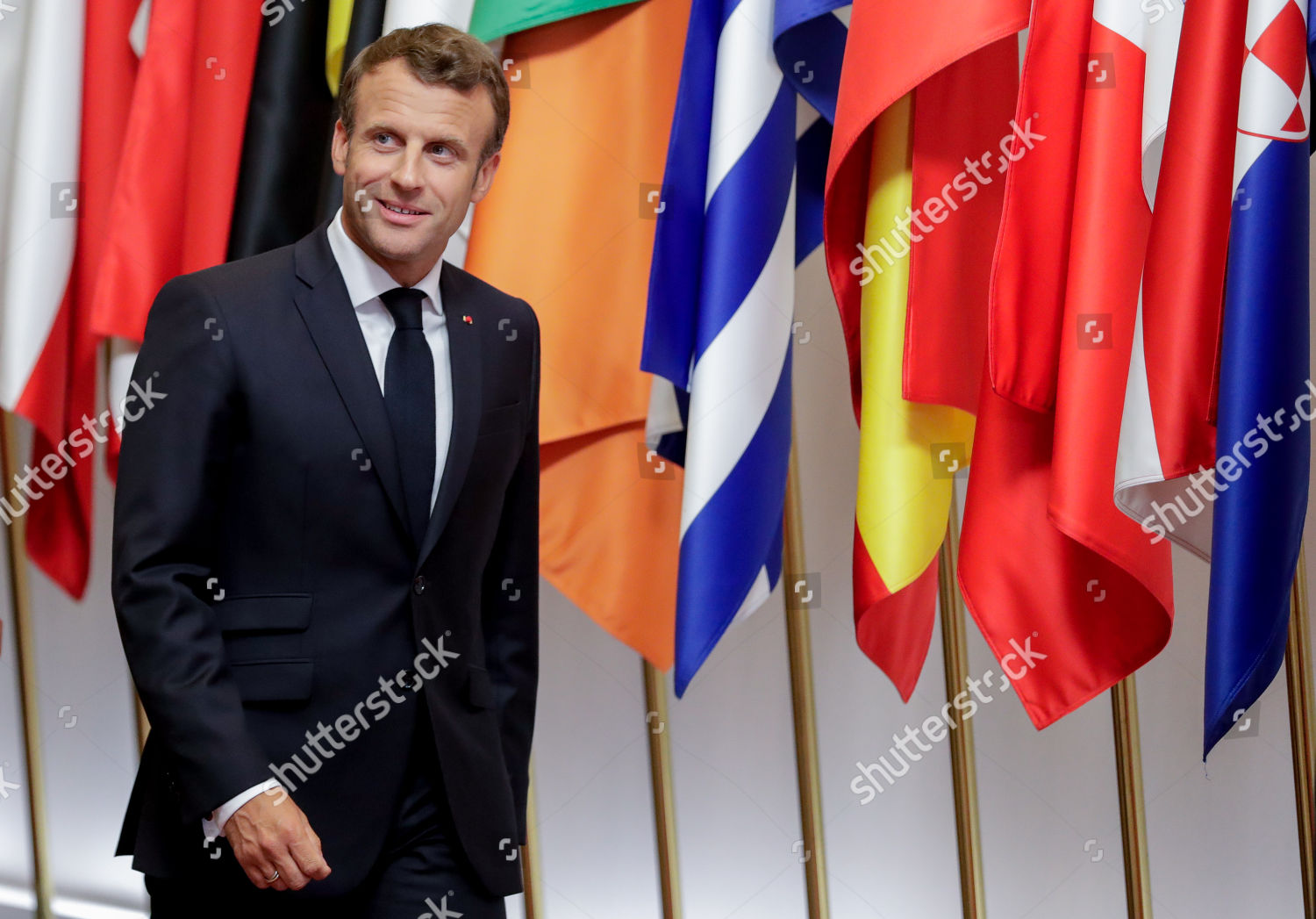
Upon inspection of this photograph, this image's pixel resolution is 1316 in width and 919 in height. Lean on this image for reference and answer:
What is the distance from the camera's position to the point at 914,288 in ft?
5.32

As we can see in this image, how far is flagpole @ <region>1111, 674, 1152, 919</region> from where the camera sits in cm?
196

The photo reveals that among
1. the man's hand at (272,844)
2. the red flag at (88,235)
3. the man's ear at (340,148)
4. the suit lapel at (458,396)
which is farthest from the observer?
the red flag at (88,235)

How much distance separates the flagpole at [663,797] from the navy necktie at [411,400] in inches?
38.0

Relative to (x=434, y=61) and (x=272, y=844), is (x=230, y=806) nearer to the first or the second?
(x=272, y=844)

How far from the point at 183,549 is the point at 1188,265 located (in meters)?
1.07

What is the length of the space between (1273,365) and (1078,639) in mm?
408

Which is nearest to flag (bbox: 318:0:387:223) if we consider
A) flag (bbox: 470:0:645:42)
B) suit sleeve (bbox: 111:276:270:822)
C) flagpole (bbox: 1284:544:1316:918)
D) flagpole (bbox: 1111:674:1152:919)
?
flag (bbox: 470:0:645:42)

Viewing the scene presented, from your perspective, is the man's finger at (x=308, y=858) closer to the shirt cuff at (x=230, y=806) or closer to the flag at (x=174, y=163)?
the shirt cuff at (x=230, y=806)

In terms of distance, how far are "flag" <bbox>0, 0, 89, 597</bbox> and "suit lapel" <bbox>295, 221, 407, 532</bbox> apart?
775mm

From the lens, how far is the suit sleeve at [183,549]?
3.54 ft

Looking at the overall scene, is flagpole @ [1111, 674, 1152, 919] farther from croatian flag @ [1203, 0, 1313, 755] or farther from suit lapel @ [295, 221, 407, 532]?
suit lapel @ [295, 221, 407, 532]

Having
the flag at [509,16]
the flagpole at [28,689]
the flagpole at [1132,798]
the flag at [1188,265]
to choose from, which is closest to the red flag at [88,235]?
the flagpole at [28,689]

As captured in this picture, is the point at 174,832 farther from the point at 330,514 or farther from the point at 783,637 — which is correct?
the point at 783,637

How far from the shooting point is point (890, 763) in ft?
6.95
